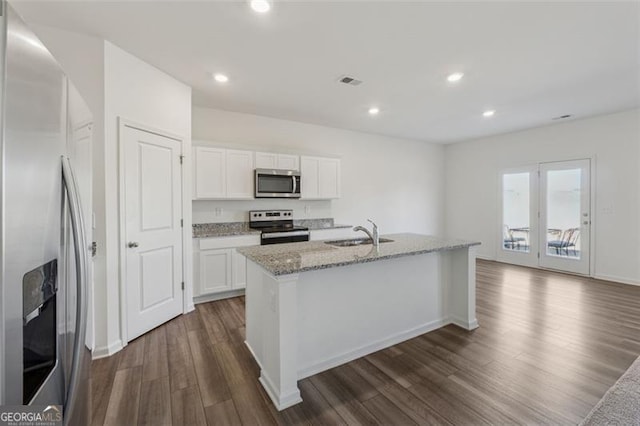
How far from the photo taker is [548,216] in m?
5.29

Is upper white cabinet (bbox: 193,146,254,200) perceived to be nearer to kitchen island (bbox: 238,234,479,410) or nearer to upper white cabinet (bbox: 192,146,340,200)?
upper white cabinet (bbox: 192,146,340,200)

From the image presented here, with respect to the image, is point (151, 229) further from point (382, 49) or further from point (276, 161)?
point (382, 49)

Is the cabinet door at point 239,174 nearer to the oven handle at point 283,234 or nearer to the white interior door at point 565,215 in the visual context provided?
the oven handle at point 283,234

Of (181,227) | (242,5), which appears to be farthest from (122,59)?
(181,227)

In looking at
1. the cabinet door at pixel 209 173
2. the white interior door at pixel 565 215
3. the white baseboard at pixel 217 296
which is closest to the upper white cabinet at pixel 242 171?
the cabinet door at pixel 209 173

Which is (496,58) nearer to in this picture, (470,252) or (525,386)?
(470,252)

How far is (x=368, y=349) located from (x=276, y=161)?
3.03m

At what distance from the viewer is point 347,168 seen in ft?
18.4

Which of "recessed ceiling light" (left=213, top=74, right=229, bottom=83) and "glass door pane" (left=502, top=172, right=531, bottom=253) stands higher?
"recessed ceiling light" (left=213, top=74, right=229, bottom=83)

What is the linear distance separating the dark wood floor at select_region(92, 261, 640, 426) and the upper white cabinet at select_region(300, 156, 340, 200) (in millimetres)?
2400

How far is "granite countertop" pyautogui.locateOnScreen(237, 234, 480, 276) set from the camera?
1.90m

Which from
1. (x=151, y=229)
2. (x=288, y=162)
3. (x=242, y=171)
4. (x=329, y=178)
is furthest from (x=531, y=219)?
(x=151, y=229)

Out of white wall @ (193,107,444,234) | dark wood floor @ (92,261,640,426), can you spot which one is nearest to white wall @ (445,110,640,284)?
white wall @ (193,107,444,234)

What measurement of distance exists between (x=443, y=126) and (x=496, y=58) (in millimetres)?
2651
